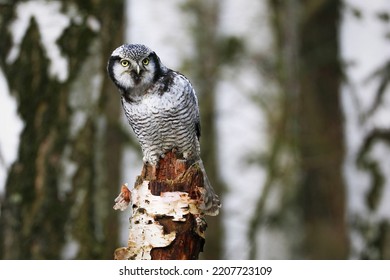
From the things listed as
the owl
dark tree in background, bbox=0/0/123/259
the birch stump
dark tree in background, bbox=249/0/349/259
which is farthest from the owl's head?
dark tree in background, bbox=249/0/349/259

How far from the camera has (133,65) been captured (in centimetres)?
235

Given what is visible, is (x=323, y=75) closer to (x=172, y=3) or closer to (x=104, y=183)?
(x=172, y=3)

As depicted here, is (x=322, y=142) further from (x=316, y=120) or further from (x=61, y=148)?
(x=61, y=148)

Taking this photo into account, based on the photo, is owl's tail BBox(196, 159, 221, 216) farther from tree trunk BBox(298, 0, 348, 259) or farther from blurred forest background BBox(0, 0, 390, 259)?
tree trunk BBox(298, 0, 348, 259)

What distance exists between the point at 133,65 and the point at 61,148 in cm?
209

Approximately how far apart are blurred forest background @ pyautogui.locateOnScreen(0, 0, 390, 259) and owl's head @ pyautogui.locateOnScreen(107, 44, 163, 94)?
84 cm

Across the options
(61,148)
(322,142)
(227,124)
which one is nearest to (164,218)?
(61,148)

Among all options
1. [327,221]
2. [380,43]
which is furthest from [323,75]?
[327,221]

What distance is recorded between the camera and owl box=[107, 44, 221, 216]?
235 cm

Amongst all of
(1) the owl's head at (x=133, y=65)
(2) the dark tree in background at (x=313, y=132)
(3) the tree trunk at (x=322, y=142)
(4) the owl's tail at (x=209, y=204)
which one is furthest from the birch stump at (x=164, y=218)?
(3) the tree trunk at (x=322, y=142)

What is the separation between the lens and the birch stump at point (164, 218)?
217 centimetres

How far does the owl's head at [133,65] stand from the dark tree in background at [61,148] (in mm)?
1929

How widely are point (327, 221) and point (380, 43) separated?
1995 millimetres

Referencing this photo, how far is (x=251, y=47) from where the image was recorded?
9234 mm
